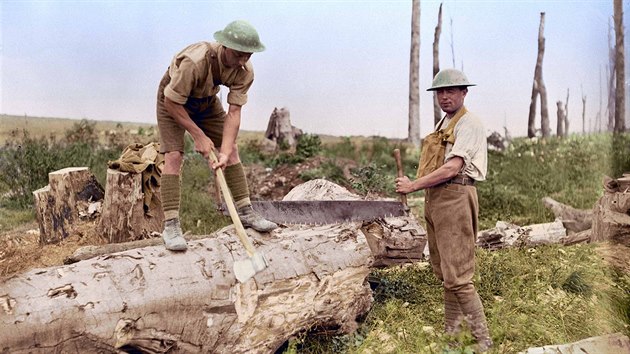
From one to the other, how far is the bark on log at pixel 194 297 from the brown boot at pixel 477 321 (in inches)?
39.4

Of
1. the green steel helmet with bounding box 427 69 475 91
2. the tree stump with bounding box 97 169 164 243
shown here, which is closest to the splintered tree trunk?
the green steel helmet with bounding box 427 69 475 91

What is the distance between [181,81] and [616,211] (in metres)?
5.70

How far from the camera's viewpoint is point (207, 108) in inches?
214

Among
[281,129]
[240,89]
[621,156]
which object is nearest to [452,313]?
[240,89]

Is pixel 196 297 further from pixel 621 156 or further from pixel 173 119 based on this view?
pixel 621 156

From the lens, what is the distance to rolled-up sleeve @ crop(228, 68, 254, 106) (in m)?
5.22

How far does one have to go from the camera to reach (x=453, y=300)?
539 cm

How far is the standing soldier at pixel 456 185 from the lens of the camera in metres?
4.98

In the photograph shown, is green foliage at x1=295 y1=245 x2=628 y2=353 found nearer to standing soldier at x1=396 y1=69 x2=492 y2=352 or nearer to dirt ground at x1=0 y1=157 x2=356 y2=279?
standing soldier at x1=396 y1=69 x2=492 y2=352

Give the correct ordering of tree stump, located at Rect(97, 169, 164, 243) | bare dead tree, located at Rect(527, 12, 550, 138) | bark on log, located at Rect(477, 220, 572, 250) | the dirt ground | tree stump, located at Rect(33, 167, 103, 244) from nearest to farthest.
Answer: the dirt ground → tree stump, located at Rect(97, 169, 164, 243) → tree stump, located at Rect(33, 167, 103, 244) → bark on log, located at Rect(477, 220, 572, 250) → bare dead tree, located at Rect(527, 12, 550, 138)

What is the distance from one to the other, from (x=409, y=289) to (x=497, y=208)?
4.97m

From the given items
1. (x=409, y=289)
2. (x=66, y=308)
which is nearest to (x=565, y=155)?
(x=409, y=289)

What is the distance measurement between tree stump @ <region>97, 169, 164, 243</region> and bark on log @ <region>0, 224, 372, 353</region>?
89.4 inches

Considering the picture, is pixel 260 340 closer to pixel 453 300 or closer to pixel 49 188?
pixel 453 300
